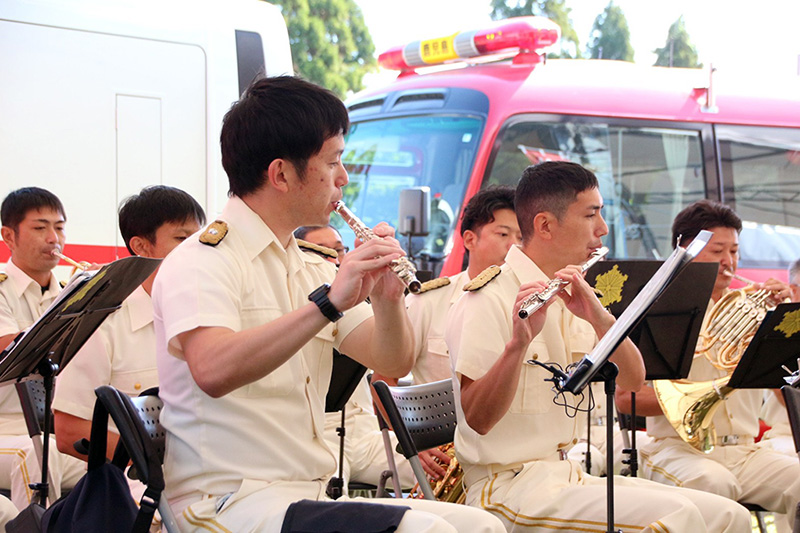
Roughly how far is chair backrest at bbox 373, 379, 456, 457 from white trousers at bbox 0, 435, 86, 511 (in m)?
1.35

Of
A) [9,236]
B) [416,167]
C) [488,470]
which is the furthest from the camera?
[416,167]

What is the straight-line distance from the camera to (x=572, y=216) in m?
3.40

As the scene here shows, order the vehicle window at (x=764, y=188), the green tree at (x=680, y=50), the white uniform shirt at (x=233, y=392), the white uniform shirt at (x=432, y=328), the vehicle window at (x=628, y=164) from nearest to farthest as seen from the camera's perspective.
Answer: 1. the white uniform shirt at (x=233, y=392)
2. the white uniform shirt at (x=432, y=328)
3. the vehicle window at (x=628, y=164)
4. the vehicle window at (x=764, y=188)
5. the green tree at (x=680, y=50)

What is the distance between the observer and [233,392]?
2.43m

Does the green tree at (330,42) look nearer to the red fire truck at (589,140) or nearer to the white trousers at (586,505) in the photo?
the red fire truck at (589,140)

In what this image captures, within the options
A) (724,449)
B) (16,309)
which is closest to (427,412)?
(724,449)

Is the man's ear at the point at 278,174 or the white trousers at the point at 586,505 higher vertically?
the man's ear at the point at 278,174

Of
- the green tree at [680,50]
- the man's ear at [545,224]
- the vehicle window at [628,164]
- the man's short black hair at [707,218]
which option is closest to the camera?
the man's ear at [545,224]

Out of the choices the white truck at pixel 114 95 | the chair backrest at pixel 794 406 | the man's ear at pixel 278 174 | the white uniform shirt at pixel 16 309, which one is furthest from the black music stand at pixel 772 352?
the white truck at pixel 114 95

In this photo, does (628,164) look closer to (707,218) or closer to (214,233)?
(707,218)

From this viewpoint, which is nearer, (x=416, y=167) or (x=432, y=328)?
(x=432, y=328)

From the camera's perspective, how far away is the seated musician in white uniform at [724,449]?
398cm

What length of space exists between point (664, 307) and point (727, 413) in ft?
2.89

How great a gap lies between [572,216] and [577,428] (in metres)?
0.73
